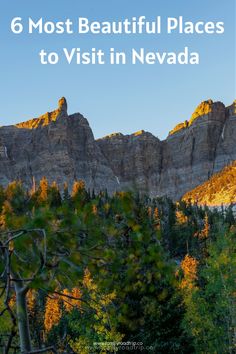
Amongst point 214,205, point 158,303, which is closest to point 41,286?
point 158,303

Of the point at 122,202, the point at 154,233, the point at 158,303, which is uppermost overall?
the point at 122,202

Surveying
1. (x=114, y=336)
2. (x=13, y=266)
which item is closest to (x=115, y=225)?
(x=13, y=266)

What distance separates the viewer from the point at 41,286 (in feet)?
11.7

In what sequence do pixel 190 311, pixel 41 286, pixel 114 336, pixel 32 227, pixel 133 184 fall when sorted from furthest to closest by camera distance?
pixel 190 311
pixel 114 336
pixel 41 286
pixel 32 227
pixel 133 184

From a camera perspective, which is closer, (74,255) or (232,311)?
(74,255)

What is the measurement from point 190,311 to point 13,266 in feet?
85.2

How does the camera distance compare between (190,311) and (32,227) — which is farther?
(190,311)

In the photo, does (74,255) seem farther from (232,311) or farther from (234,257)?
(234,257)

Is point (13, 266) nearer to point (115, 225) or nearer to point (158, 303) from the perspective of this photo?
point (115, 225)

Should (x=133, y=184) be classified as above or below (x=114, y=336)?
above

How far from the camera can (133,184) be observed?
10.1ft

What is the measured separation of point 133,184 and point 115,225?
85cm

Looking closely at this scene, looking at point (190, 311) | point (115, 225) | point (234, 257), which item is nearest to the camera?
point (115, 225)

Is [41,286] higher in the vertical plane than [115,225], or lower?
lower
